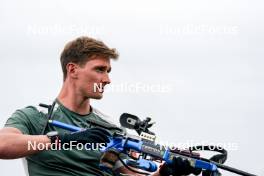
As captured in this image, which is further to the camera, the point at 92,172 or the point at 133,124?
the point at 92,172

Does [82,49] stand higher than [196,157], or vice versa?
[82,49]

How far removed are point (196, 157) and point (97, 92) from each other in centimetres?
186

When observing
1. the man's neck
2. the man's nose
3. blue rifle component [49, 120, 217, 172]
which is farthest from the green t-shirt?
blue rifle component [49, 120, 217, 172]

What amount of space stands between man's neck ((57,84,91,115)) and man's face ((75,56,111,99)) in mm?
77

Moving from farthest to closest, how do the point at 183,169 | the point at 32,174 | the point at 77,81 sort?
the point at 77,81 < the point at 32,174 < the point at 183,169

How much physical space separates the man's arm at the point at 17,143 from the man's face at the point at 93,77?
147cm

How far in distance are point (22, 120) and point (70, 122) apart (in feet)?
2.53

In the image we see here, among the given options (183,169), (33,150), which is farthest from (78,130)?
(183,169)

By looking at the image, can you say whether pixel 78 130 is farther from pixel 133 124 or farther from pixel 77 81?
pixel 77 81

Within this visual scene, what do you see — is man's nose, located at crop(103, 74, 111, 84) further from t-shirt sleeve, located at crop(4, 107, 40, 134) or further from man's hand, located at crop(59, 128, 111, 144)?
man's hand, located at crop(59, 128, 111, 144)

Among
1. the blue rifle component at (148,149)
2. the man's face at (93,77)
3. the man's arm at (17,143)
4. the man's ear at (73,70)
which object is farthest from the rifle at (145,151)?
the man's ear at (73,70)

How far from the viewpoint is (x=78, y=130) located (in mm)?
9602

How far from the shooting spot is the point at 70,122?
10.6 meters

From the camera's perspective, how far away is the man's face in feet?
35.1
